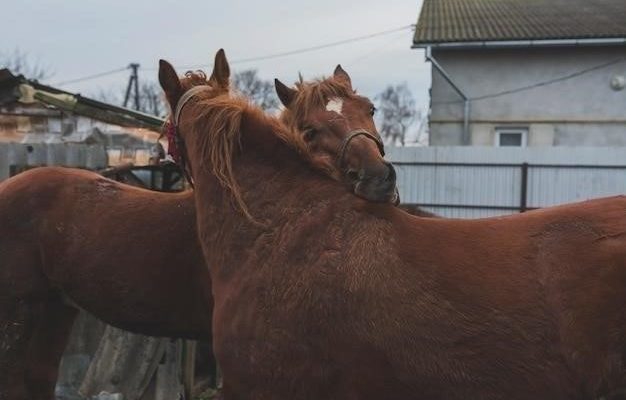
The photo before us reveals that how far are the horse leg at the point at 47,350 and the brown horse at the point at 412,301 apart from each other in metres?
1.91

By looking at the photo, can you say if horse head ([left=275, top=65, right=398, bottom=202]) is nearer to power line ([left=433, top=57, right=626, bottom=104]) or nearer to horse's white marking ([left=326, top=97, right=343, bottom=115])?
horse's white marking ([left=326, top=97, right=343, bottom=115])

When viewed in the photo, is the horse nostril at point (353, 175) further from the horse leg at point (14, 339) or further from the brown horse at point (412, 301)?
the horse leg at point (14, 339)

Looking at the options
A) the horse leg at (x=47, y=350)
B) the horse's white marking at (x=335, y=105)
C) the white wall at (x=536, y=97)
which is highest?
the white wall at (x=536, y=97)

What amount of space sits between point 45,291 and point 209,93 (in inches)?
68.9

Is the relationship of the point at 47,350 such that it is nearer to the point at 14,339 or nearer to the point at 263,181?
the point at 14,339

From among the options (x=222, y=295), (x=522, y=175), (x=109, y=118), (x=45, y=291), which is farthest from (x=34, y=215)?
(x=522, y=175)

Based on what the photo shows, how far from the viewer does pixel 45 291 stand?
3.66 meters

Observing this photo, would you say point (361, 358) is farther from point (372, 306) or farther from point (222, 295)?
point (222, 295)

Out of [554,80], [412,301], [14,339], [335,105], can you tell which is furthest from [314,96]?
[554,80]

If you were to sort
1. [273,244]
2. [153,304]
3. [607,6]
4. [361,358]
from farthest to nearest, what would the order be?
[607,6] → [153,304] → [273,244] → [361,358]

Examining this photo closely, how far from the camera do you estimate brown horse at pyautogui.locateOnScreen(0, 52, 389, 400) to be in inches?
132

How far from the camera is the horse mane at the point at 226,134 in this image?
8.30 ft

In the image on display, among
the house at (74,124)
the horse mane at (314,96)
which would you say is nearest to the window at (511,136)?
the house at (74,124)

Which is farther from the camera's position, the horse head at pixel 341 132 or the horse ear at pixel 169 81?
the horse ear at pixel 169 81
